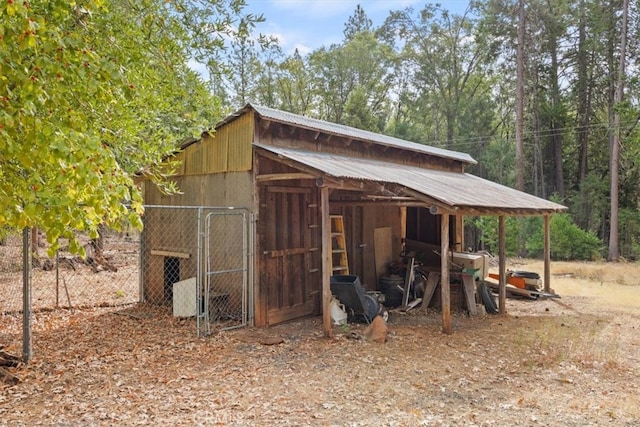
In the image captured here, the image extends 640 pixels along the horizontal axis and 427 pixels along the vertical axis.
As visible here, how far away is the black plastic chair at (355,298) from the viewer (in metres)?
7.54

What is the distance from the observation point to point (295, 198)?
8.30 metres

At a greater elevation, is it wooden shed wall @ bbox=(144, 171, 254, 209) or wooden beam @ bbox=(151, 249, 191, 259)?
wooden shed wall @ bbox=(144, 171, 254, 209)

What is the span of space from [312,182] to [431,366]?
13.7 ft

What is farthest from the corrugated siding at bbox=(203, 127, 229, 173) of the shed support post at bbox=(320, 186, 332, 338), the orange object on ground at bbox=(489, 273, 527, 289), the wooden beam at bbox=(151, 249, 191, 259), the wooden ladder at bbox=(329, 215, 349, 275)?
the orange object on ground at bbox=(489, 273, 527, 289)

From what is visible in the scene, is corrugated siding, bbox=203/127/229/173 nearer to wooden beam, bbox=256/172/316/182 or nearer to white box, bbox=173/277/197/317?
wooden beam, bbox=256/172/316/182

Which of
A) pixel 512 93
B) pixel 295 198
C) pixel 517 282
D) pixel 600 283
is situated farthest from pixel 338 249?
pixel 512 93

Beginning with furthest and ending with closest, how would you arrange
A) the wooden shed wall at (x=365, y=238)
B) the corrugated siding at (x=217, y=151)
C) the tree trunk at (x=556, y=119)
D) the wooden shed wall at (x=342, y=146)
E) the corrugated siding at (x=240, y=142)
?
the tree trunk at (x=556, y=119)
the wooden shed wall at (x=365, y=238)
the wooden shed wall at (x=342, y=146)
the corrugated siding at (x=217, y=151)
the corrugated siding at (x=240, y=142)

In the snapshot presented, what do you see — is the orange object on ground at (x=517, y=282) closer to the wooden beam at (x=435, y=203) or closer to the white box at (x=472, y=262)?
the white box at (x=472, y=262)

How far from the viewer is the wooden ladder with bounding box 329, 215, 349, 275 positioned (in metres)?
8.88

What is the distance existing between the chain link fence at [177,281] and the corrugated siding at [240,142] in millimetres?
782

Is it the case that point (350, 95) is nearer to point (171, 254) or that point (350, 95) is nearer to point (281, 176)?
point (171, 254)

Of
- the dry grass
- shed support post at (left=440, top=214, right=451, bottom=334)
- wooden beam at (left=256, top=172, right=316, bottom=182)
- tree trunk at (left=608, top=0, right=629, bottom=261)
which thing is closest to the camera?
wooden beam at (left=256, top=172, right=316, bottom=182)

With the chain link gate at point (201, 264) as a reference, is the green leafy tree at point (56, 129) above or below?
above

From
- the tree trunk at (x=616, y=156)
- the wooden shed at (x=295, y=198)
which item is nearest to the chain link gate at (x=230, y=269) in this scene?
the wooden shed at (x=295, y=198)
